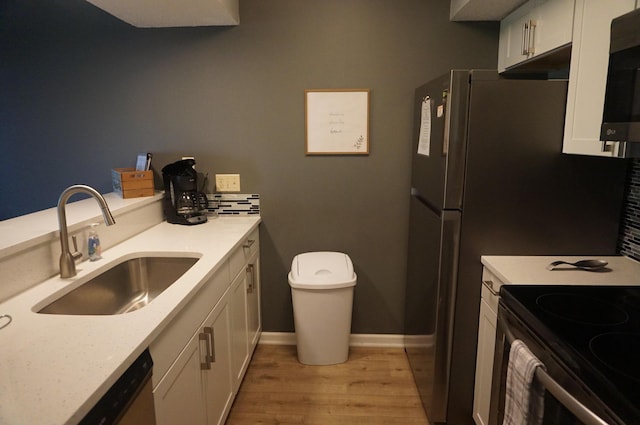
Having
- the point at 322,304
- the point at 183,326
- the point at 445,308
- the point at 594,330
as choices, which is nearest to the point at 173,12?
the point at 183,326

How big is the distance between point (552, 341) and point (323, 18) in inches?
83.1

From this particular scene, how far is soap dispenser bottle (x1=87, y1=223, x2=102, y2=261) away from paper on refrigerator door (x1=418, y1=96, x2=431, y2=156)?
160 centimetres

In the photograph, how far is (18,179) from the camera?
9.03 ft

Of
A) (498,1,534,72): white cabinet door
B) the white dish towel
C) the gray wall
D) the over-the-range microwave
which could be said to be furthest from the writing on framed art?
the white dish towel

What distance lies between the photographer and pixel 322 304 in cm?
235

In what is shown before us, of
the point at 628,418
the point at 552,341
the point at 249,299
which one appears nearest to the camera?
the point at 628,418

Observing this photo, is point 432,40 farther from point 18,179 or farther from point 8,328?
point 18,179

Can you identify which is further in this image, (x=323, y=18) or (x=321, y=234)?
(x=321, y=234)

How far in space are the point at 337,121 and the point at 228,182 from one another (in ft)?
2.66

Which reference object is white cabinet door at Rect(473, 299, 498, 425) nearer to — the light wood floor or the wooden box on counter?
the light wood floor

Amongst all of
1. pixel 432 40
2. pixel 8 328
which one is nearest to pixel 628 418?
pixel 8 328

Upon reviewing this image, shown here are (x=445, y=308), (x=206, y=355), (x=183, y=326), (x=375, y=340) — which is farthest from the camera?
(x=375, y=340)

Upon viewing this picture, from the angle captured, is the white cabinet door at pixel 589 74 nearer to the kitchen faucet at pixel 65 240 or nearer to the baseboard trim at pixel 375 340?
Answer: the baseboard trim at pixel 375 340

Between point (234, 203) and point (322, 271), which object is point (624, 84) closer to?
point (322, 271)
